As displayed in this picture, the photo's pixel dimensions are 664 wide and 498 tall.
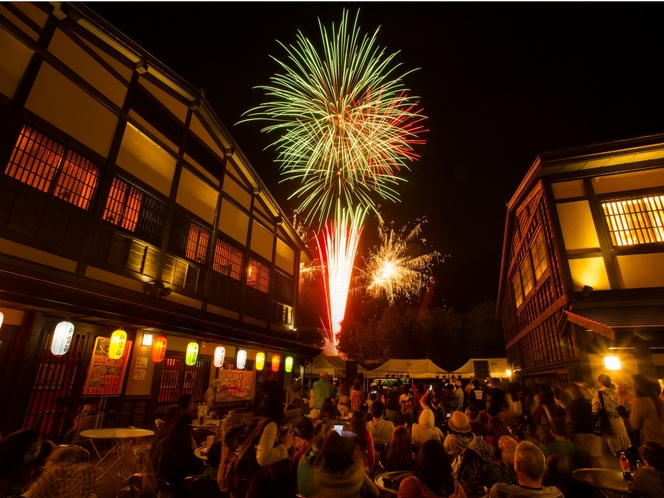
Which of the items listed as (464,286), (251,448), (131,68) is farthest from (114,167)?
(464,286)

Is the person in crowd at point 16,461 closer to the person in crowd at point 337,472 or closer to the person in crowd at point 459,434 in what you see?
the person in crowd at point 337,472

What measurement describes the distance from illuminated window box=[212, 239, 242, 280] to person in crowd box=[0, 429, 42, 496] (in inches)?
366

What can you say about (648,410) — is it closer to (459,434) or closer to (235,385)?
(459,434)

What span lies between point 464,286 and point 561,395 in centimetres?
6337

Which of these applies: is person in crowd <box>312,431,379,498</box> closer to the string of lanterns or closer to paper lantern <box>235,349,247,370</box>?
the string of lanterns

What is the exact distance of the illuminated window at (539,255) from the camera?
42.0 ft

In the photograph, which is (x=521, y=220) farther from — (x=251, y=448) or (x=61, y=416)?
(x=61, y=416)

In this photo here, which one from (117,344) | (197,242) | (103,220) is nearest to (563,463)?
(117,344)

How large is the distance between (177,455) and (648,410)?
6.26m

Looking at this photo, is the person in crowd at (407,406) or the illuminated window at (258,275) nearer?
the person in crowd at (407,406)

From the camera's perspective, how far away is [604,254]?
10281 mm

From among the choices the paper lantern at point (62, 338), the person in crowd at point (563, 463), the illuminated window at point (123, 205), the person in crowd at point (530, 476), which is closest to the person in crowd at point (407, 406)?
the person in crowd at point (563, 463)

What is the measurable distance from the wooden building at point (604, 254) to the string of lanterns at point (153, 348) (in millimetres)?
10751

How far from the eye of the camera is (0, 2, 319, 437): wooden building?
21.3ft
